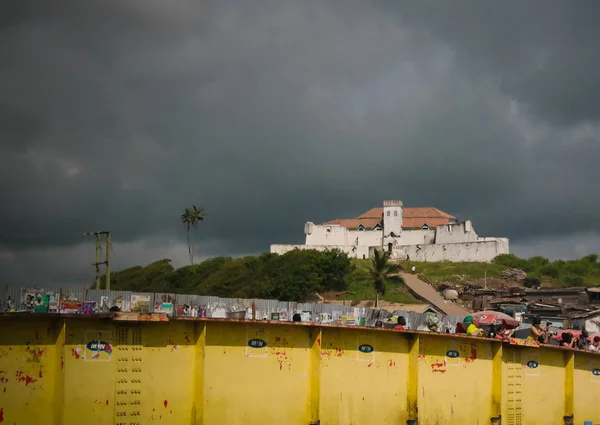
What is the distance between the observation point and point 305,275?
89688 mm

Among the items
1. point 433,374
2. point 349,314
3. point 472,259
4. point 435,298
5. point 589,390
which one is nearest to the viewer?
point 433,374

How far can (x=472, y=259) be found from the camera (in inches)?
4203

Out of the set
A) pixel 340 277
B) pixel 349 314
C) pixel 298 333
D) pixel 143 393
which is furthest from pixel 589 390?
pixel 340 277

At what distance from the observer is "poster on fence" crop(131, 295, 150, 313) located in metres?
31.0

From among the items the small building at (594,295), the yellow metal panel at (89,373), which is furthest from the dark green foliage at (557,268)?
the yellow metal panel at (89,373)

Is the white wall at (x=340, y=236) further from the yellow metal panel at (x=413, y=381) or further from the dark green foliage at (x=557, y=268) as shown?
the yellow metal panel at (x=413, y=381)

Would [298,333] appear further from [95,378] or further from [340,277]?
[340,277]

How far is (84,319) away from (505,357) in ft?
31.3

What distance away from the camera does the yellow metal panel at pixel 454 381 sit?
45.7 ft

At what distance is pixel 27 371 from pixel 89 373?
0.88 metres

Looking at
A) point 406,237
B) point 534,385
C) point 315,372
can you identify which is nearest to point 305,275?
point 406,237

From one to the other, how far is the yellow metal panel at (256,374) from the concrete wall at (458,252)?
3862 inches

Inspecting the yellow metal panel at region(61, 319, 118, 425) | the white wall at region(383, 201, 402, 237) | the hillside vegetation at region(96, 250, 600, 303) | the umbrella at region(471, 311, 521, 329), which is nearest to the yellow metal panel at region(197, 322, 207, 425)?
the yellow metal panel at region(61, 319, 118, 425)

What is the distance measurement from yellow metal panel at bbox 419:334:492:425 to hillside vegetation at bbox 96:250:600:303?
216 feet
